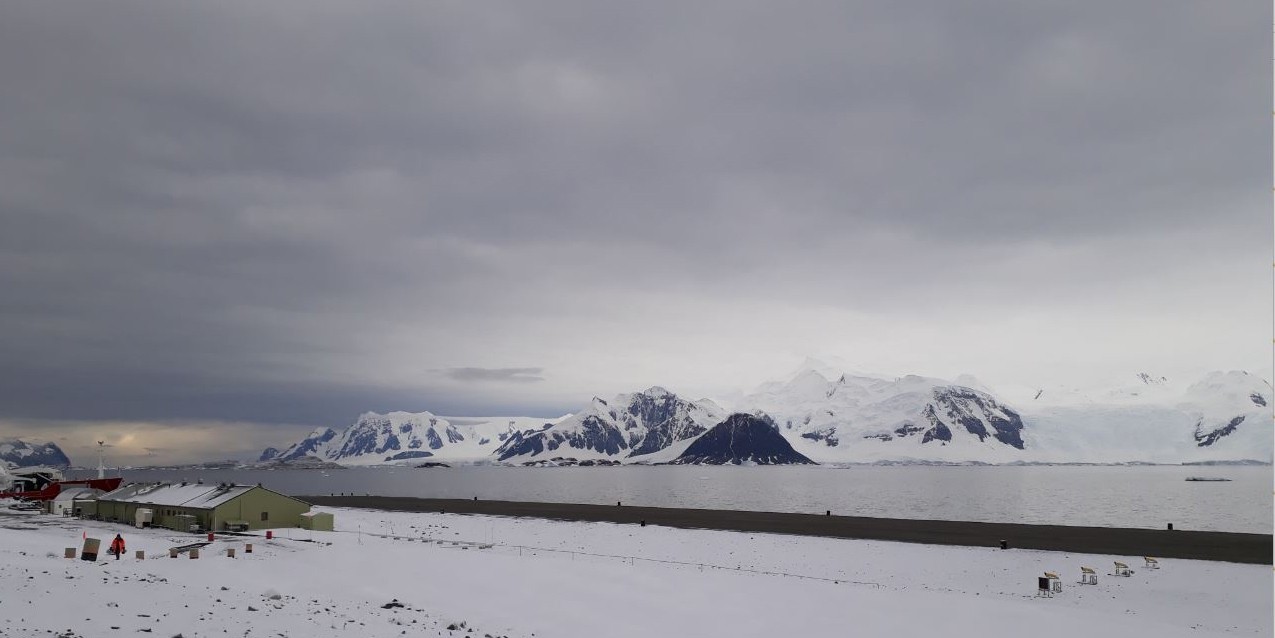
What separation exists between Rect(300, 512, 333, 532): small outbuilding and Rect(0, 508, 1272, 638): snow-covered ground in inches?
247

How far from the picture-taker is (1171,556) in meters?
61.1

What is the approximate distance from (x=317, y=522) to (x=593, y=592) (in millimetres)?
42091

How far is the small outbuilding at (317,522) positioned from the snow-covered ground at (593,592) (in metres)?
6.28

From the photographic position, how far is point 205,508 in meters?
69.9

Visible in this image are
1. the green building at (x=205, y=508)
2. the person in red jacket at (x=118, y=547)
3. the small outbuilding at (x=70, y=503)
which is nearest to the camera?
the person in red jacket at (x=118, y=547)

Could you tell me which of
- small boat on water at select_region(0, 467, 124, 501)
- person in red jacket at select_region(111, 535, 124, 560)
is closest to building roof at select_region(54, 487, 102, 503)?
small boat on water at select_region(0, 467, 124, 501)

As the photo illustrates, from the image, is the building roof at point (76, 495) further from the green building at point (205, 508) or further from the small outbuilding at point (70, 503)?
the green building at point (205, 508)

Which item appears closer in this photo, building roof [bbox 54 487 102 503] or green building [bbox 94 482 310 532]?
green building [bbox 94 482 310 532]

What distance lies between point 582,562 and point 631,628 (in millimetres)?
20435

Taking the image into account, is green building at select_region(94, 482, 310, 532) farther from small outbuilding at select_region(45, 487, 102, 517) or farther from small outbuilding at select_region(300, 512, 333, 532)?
small outbuilding at select_region(45, 487, 102, 517)

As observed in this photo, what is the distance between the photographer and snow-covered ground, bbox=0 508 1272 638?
32594 millimetres

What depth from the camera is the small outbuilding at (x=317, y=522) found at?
74.8 meters

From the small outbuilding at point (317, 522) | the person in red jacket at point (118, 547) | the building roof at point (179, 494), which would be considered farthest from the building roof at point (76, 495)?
the person in red jacket at point (118, 547)

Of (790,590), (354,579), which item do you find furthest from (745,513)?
(354,579)
